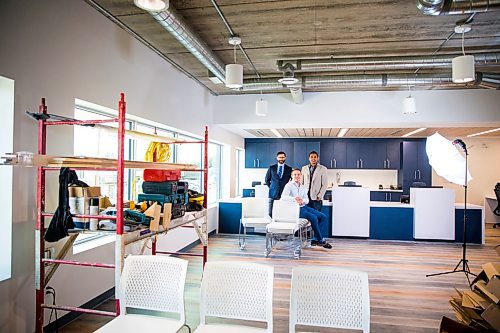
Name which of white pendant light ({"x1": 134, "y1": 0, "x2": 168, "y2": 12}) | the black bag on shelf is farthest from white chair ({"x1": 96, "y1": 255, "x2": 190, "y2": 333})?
white pendant light ({"x1": 134, "y1": 0, "x2": 168, "y2": 12})

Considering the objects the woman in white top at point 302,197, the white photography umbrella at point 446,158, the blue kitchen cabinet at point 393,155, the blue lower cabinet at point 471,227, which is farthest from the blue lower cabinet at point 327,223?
the blue kitchen cabinet at point 393,155

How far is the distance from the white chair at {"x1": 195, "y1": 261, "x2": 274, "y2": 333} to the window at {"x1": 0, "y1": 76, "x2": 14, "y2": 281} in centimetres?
148

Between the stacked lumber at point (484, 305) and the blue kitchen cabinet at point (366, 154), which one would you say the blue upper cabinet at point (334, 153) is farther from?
the stacked lumber at point (484, 305)

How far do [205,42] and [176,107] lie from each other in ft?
4.19

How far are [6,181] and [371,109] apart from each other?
5410 millimetres

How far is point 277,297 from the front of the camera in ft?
12.7

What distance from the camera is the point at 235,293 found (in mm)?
2070

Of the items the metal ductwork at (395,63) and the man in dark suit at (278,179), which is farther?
the man in dark suit at (278,179)

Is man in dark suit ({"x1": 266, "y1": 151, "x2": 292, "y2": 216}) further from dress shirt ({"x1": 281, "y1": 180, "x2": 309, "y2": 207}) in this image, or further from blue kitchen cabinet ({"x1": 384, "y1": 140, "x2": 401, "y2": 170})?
blue kitchen cabinet ({"x1": 384, "y1": 140, "x2": 401, "y2": 170})

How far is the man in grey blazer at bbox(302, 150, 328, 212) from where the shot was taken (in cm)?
663

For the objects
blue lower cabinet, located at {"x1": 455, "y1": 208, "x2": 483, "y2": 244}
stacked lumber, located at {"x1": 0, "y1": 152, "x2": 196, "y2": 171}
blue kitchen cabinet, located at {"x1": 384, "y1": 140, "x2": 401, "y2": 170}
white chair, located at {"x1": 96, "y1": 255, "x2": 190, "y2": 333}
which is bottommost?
blue lower cabinet, located at {"x1": 455, "y1": 208, "x2": 483, "y2": 244}

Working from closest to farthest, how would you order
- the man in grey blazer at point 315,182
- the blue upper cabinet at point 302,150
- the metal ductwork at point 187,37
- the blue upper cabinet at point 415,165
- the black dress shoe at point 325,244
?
the metal ductwork at point 187,37, the black dress shoe at point 325,244, the man in grey blazer at point 315,182, the blue upper cabinet at point 415,165, the blue upper cabinet at point 302,150

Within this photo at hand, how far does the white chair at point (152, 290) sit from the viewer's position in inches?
83.0

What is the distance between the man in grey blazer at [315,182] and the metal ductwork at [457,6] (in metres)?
3.79
